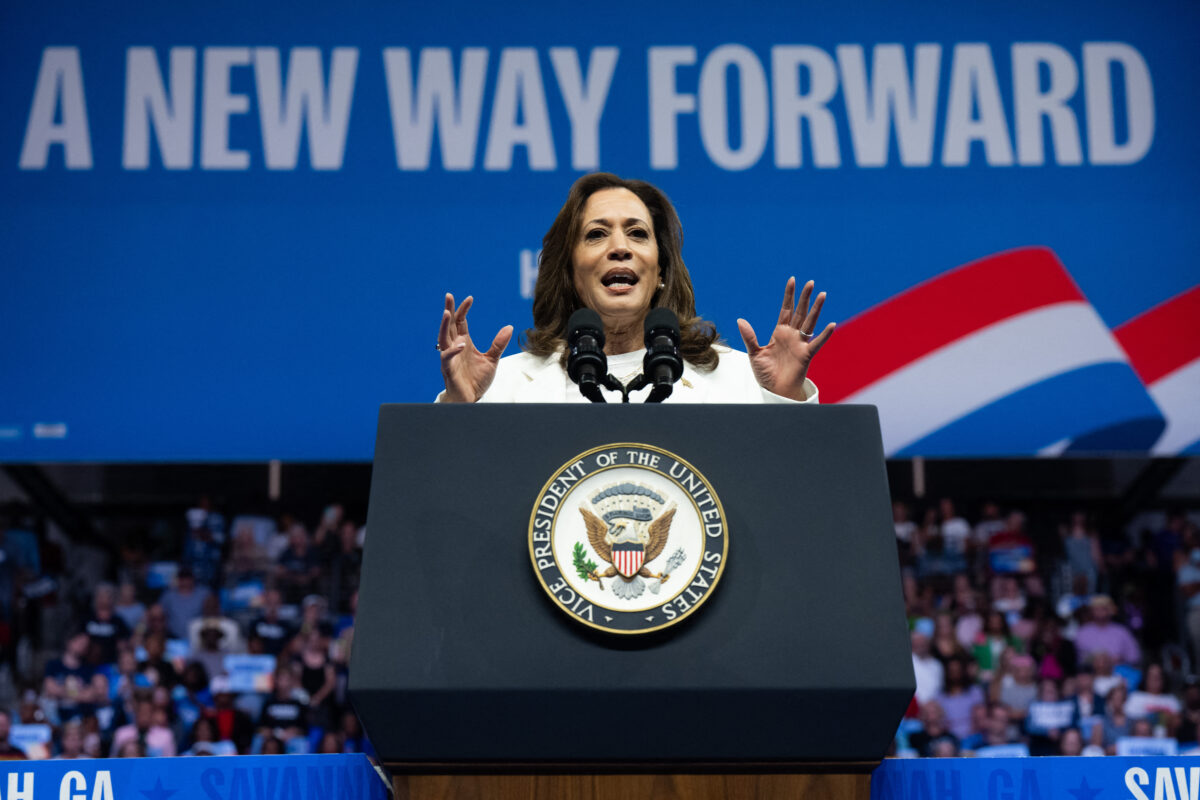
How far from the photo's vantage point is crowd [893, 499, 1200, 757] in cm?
681

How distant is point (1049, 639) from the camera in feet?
24.5

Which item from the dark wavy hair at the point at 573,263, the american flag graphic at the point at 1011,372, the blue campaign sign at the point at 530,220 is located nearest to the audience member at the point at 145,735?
the blue campaign sign at the point at 530,220

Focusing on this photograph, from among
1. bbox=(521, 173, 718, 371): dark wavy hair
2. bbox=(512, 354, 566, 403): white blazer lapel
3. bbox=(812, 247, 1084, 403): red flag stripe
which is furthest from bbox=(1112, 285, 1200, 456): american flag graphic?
bbox=(512, 354, 566, 403): white blazer lapel

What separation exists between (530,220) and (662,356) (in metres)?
5.05

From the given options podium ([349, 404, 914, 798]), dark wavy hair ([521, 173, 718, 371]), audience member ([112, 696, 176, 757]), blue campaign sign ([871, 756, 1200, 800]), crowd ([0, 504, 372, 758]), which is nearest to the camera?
podium ([349, 404, 914, 798])

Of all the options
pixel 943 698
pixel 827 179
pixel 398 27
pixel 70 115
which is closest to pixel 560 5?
pixel 398 27

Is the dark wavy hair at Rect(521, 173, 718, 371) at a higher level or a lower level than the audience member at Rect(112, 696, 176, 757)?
higher

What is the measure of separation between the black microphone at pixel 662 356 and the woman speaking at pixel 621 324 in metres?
0.30

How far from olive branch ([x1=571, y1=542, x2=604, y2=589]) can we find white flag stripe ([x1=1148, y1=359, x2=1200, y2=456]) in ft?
19.4

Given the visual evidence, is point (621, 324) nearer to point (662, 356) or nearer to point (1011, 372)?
point (662, 356)

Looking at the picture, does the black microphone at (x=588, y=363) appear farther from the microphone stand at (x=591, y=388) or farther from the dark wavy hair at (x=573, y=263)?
the dark wavy hair at (x=573, y=263)

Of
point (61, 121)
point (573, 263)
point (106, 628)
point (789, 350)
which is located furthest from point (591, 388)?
point (106, 628)

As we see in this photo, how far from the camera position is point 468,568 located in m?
Answer: 1.26

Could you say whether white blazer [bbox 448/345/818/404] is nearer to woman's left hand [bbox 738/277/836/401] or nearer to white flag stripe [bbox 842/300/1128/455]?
woman's left hand [bbox 738/277/836/401]
